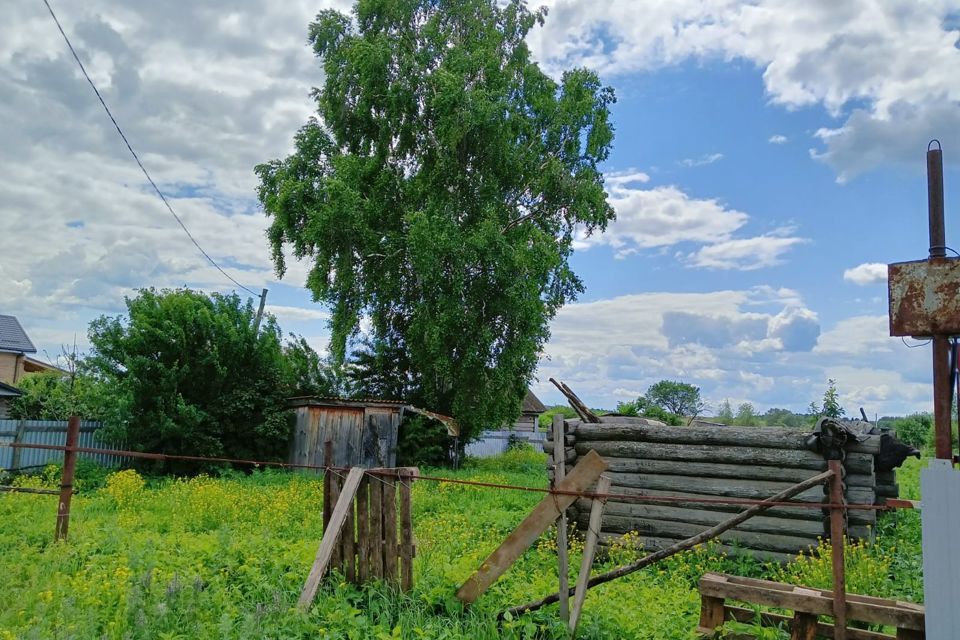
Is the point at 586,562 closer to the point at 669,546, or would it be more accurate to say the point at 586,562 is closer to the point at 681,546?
the point at 681,546

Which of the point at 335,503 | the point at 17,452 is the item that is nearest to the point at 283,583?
the point at 335,503

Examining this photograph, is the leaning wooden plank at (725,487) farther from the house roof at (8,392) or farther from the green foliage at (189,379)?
the house roof at (8,392)

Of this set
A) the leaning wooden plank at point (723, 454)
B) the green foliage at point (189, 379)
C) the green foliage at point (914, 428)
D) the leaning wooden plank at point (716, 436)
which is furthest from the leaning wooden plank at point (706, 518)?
the green foliage at point (914, 428)

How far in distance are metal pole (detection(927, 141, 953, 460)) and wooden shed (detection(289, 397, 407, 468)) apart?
18550 millimetres

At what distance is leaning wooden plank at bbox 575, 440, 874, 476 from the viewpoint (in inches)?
403

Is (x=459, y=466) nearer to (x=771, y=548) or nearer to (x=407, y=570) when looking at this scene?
(x=771, y=548)

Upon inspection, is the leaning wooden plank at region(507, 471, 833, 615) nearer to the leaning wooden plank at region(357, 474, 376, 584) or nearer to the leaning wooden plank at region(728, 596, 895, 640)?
the leaning wooden plank at region(728, 596, 895, 640)

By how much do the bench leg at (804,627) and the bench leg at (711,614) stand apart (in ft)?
1.96

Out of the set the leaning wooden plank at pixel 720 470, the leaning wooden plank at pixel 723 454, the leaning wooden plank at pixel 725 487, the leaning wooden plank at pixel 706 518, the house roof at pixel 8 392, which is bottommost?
the leaning wooden plank at pixel 706 518

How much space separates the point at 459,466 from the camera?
24969 millimetres

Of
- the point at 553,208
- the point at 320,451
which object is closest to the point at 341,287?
the point at 320,451

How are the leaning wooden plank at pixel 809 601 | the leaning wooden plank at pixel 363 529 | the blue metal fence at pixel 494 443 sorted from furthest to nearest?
the blue metal fence at pixel 494 443 → the leaning wooden plank at pixel 363 529 → the leaning wooden plank at pixel 809 601

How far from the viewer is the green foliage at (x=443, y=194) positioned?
2350 cm

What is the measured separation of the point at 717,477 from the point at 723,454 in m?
0.38
